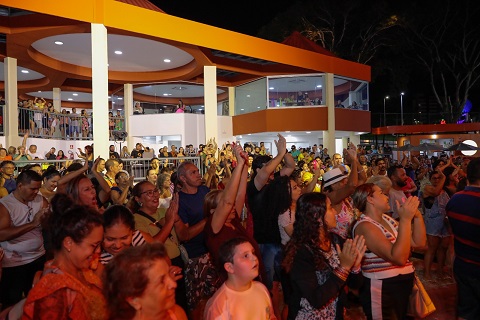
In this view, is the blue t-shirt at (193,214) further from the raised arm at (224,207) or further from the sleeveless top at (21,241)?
the sleeveless top at (21,241)

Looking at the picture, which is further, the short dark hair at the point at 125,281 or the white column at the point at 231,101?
the white column at the point at 231,101

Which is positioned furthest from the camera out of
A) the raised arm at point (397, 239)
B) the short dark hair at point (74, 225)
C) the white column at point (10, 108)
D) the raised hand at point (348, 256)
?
the white column at point (10, 108)

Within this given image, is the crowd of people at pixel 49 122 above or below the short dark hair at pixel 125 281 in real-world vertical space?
above

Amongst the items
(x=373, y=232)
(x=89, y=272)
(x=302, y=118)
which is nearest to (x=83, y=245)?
(x=89, y=272)

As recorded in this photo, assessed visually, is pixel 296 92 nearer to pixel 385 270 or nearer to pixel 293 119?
pixel 293 119

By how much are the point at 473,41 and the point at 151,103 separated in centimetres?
2940

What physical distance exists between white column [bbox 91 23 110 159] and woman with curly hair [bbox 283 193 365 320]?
9048mm

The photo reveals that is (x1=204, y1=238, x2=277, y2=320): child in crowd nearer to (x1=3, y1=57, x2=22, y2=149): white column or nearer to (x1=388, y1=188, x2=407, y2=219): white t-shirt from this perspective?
(x1=388, y1=188, x2=407, y2=219): white t-shirt

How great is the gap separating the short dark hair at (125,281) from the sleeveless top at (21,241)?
101 inches

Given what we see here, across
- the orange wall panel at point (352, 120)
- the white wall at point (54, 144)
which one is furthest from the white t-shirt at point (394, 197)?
the orange wall panel at point (352, 120)

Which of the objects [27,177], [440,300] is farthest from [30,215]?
[440,300]

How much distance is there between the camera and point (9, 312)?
2150mm

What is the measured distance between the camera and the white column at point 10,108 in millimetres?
13531

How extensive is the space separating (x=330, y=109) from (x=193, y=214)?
53.7 feet
